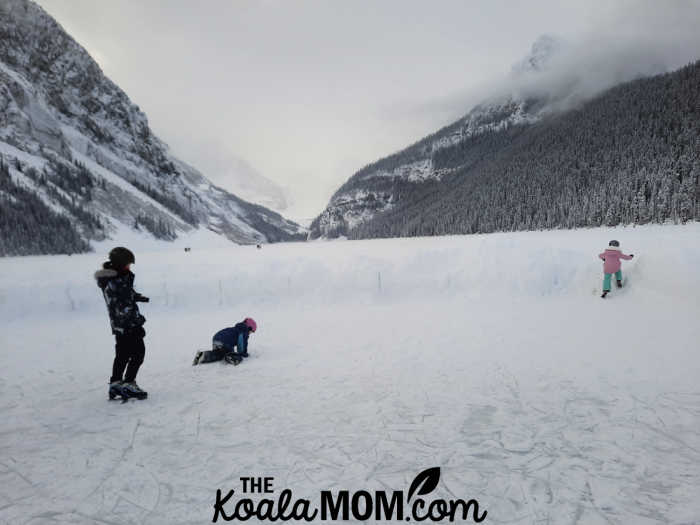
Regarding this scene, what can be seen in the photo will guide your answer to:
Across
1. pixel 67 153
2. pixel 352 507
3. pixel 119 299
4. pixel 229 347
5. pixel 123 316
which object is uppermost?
pixel 67 153

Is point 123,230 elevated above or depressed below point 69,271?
above

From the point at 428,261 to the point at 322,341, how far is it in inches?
315

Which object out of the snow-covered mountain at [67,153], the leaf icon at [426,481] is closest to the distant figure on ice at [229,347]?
the leaf icon at [426,481]

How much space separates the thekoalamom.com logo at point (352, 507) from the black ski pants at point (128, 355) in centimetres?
327

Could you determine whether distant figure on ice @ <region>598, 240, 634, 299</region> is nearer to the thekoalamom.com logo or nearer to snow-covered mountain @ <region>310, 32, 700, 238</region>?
the thekoalamom.com logo

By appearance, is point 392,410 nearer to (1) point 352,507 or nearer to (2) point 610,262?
(1) point 352,507

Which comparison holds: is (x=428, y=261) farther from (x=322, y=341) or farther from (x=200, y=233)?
(x=200, y=233)

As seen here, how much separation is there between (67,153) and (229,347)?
12060cm

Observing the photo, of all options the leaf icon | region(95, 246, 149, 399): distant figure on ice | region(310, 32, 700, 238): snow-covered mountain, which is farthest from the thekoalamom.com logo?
region(310, 32, 700, 238): snow-covered mountain

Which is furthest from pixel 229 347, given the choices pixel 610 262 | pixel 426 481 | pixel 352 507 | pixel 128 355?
pixel 610 262

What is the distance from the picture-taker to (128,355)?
5.55 meters

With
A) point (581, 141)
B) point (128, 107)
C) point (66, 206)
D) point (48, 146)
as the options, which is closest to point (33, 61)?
point (128, 107)

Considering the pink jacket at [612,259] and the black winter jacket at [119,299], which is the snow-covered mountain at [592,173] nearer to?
the pink jacket at [612,259]

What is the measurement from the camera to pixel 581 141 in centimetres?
11462
